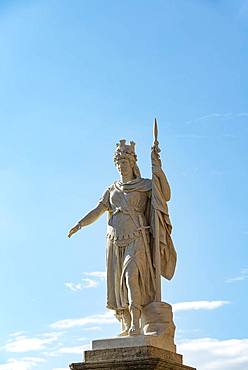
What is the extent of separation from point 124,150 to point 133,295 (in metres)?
2.76

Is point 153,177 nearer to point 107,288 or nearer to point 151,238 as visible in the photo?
point 151,238

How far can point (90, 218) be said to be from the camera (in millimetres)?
15219

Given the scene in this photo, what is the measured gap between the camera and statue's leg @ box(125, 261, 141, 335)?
13758 millimetres

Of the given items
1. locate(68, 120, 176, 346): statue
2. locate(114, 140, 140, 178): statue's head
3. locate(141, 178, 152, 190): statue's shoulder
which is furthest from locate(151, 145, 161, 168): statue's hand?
locate(114, 140, 140, 178): statue's head

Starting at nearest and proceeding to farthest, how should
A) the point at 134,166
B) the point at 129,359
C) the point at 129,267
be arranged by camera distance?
1. the point at 129,359
2. the point at 129,267
3. the point at 134,166

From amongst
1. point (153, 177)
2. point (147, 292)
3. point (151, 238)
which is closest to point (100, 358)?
point (147, 292)

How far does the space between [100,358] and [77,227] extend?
2.91 metres

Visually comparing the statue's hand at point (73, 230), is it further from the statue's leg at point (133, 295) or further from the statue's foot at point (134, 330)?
the statue's foot at point (134, 330)

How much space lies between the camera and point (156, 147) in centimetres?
1474

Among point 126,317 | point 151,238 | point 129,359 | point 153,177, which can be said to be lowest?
point 129,359

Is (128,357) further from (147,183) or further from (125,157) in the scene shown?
(125,157)

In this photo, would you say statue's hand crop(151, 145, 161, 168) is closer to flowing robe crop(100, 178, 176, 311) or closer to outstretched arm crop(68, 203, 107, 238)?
flowing robe crop(100, 178, 176, 311)

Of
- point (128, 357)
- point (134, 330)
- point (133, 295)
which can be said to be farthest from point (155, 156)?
point (128, 357)

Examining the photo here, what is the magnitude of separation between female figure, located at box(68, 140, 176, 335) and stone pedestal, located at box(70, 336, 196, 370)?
48 centimetres
